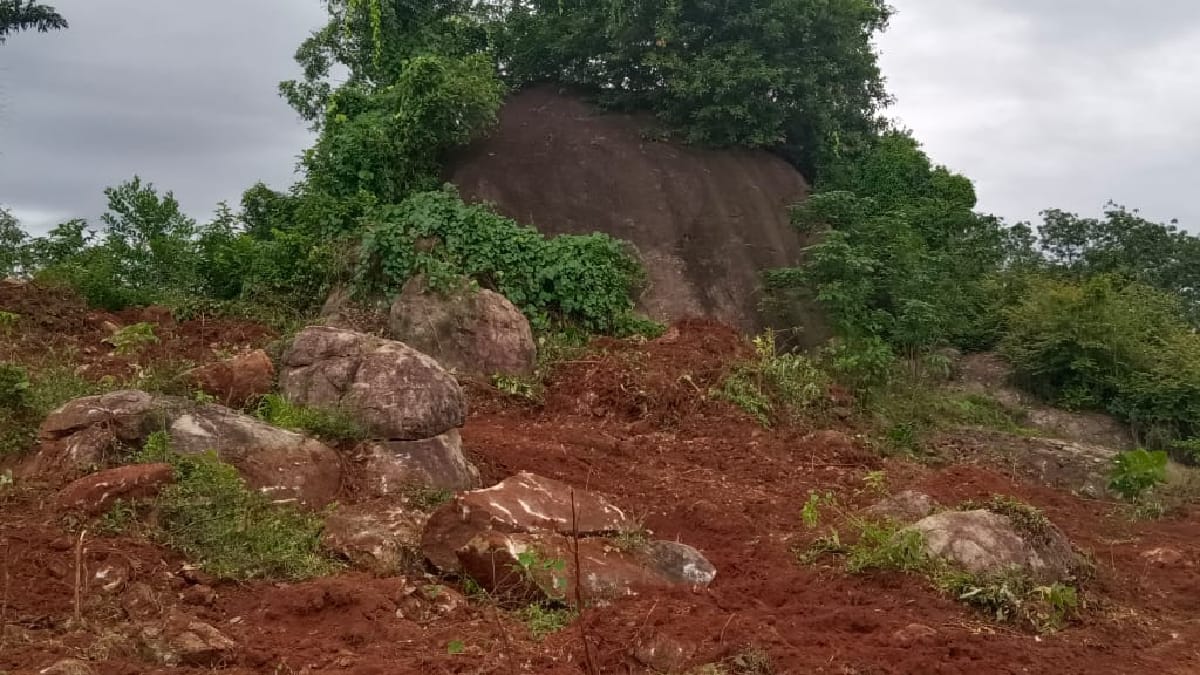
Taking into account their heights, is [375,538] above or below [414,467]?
below

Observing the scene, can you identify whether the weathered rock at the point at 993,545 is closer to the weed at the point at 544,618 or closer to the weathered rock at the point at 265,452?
the weed at the point at 544,618

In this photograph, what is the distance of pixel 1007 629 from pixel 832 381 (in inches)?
232

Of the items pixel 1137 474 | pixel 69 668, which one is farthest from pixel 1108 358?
pixel 69 668

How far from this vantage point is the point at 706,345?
1074cm

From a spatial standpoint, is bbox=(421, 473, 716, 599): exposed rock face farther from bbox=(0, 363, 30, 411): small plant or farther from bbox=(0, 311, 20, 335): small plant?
bbox=(0, 311, 20, 335): small plant

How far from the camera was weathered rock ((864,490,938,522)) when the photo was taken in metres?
6.57

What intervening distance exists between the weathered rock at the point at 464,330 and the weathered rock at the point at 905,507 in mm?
4130

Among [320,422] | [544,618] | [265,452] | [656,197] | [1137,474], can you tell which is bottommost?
[544,618]

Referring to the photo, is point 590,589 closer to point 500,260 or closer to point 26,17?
point 500,260

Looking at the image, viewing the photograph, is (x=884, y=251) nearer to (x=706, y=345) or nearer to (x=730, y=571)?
(x=706, y=345)

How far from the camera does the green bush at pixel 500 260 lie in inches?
408

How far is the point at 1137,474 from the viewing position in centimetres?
851

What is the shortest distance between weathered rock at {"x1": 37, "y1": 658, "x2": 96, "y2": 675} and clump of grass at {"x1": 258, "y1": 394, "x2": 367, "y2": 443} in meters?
2.58

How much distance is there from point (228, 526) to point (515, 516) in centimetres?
145
